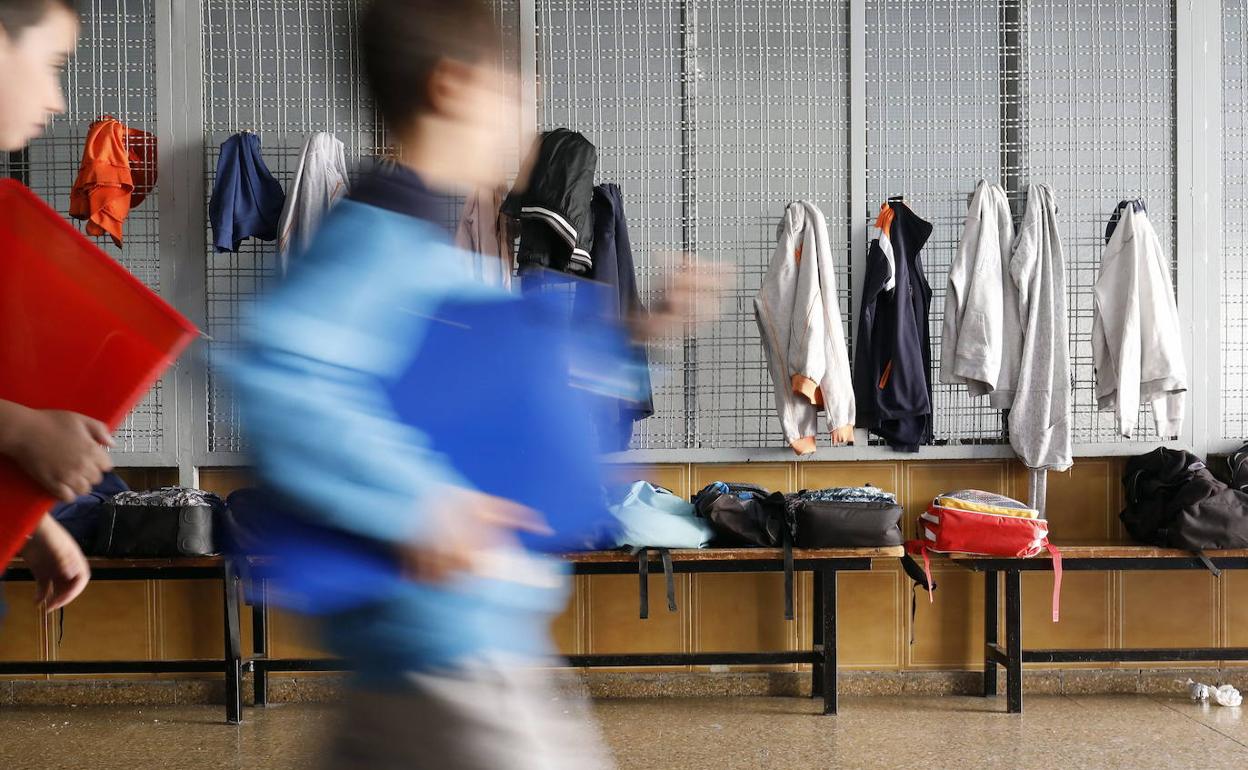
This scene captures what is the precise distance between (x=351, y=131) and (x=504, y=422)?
3446mm

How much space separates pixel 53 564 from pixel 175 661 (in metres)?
2.74

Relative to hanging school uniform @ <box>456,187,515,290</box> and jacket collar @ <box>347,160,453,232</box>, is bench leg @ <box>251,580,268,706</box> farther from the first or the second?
jacket collar @ <box>347,160,453,232</box>

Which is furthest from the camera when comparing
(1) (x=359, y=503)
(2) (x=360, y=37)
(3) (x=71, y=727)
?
(3) (x=71, y=727)

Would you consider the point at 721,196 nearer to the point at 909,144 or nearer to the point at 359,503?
the point at 909,144

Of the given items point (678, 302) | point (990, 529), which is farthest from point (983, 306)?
point (678, 302)

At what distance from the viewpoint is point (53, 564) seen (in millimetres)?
1374

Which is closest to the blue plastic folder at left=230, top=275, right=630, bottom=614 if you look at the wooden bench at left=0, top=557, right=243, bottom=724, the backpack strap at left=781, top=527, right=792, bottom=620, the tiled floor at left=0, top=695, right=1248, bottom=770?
the tiled floor at left=0, top=695, right=1248, bottom=770

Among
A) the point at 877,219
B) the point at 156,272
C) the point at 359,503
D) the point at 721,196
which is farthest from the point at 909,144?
the point at 359,503

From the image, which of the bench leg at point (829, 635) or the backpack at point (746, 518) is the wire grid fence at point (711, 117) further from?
the bench leg at point (829, 635)

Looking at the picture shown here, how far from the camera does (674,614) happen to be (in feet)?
14.2

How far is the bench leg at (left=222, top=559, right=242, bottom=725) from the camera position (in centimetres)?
382

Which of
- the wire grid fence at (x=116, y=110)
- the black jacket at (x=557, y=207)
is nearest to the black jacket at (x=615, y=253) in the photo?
the black jacket at (x=557, y=207)

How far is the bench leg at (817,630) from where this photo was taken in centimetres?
406

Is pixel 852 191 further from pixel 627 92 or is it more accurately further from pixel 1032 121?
pixel 627 92
